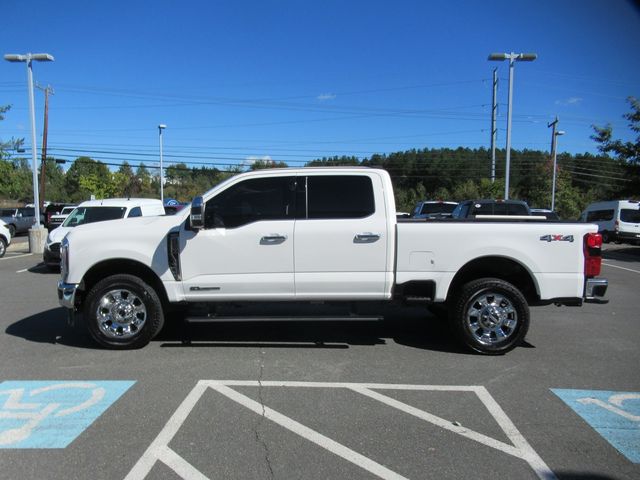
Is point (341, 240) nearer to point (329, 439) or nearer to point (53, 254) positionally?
point (329, 439)

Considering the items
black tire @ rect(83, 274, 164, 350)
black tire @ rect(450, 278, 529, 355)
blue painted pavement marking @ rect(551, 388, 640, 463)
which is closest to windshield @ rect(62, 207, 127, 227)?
black tire @ rect(83, 274, 164, 350)

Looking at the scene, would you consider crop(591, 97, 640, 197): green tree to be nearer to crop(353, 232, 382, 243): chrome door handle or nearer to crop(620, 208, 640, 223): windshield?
crop(620, 208, 640, 223): windshield

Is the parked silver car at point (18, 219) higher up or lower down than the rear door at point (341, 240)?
lower down

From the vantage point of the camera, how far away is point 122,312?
5.69m

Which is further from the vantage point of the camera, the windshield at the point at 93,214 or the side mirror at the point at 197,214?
the windshield at the point at 93,214

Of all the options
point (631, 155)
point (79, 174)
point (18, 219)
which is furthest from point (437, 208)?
point (79, 174)

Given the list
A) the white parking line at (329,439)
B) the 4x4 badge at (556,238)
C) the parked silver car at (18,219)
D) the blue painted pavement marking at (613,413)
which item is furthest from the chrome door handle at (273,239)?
the parked silver car at (18,219)

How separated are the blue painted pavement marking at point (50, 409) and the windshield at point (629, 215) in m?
26.8

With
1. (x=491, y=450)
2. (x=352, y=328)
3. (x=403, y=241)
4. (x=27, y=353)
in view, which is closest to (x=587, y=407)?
(x=491, y=450)

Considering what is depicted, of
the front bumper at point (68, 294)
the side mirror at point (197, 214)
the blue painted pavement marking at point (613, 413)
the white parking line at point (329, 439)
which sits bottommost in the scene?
the white parking line at point (329, 439)

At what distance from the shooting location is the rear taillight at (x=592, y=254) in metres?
5.43

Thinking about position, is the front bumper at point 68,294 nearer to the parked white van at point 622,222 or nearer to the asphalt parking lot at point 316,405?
the asphalt parking lot at point 316,405

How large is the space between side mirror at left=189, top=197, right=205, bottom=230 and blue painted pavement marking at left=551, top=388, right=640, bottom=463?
3866 millimetres

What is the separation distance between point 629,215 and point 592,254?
23.5 metres
